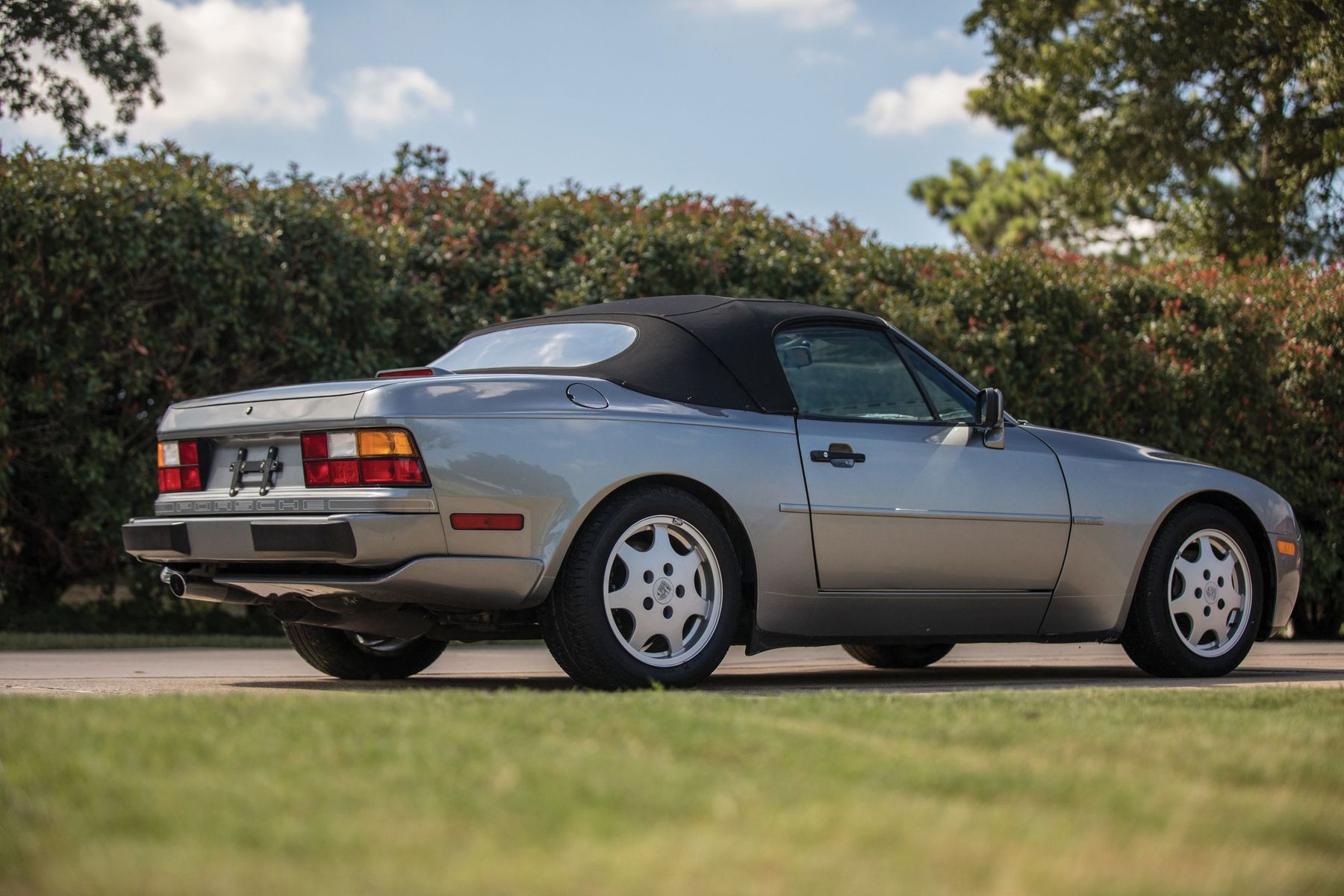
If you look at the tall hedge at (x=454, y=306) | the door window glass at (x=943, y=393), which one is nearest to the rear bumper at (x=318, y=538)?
the door window glass at (x=943, y=393)

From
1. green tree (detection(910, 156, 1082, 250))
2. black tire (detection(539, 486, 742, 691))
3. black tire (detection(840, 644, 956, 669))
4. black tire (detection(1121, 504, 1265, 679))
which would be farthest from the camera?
green tree (detection(910, 156, 1082, 250))

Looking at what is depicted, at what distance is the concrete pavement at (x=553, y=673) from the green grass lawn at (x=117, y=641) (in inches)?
16.0

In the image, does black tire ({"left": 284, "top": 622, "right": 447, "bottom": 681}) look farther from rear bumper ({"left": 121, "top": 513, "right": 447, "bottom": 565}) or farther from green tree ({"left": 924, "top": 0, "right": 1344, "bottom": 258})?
green tree ({"left": 924, "top": 0, "right": 1344, "bottom": 258})

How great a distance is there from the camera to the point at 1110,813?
3047 millimetres

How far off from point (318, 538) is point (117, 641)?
5.24m

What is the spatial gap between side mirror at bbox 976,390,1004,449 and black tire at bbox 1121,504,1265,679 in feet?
3.22

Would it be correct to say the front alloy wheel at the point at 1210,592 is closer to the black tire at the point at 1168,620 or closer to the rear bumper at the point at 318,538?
the black tire at the point at 1168,620

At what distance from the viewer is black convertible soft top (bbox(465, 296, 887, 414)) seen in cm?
613

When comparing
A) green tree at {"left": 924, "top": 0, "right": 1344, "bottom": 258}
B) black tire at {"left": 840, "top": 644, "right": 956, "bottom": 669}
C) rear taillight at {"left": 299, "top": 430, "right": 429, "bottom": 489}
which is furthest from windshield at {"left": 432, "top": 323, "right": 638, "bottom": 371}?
green tree at {"left": 924, "top": 0, "right": 1344, "bottom": 258}

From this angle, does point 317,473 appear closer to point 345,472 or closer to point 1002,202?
point 345,472

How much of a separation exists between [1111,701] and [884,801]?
84.7 inches

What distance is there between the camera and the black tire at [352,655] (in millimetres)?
6828

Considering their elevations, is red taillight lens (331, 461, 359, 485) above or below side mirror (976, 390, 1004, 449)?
below

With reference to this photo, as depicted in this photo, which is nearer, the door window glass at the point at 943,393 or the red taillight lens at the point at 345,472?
the red taillight lens at the point at 345,472
